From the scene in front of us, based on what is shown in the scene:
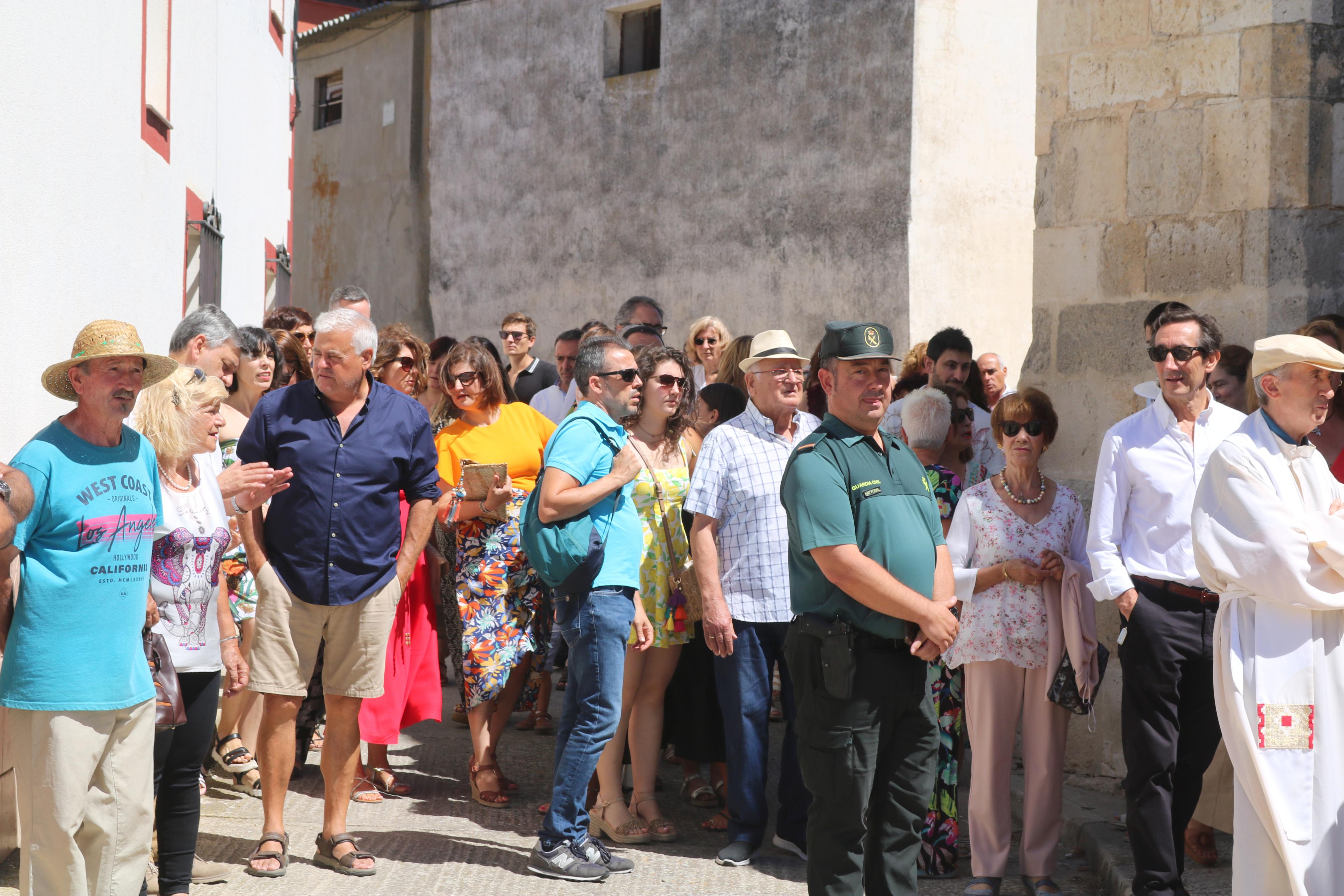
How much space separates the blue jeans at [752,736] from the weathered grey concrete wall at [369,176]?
14660 millimetres

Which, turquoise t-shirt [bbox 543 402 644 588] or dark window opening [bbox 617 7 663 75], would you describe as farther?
dark window opening [bbox 617 7 663 75]

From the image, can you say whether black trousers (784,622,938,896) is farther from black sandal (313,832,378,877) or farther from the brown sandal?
the brown sandal

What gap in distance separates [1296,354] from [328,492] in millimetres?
3477

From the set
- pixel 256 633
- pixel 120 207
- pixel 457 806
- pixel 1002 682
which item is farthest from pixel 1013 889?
pixel 120 207

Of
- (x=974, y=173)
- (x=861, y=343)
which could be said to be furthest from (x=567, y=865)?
(x=974, y=173)

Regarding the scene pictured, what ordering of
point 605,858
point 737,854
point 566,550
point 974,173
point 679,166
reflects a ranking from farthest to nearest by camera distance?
point 679,166
point 974,173
point 737,854
point 605,858
point 566,550

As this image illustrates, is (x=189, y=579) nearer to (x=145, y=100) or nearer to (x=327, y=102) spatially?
(x=145, y=100)

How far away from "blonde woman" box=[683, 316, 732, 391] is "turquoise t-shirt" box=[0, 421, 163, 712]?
16.3 ft

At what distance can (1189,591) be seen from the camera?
16.3 feet

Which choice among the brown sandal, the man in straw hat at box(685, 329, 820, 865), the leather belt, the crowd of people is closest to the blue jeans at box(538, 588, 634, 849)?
the crowd of people

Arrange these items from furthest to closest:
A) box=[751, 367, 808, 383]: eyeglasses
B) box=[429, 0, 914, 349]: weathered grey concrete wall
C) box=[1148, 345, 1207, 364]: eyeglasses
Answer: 1. box=[429, 0, 914, 349]: weathered grey concrete wall
2. box=[751, 367, 808, 383]: eyeglasses
3. box=[1148, 345, 1207, 364]: eyeglasses

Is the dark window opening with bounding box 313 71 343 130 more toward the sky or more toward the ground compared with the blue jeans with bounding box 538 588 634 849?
more toward the sky

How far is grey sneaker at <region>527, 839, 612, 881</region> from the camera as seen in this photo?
5398 millimetres

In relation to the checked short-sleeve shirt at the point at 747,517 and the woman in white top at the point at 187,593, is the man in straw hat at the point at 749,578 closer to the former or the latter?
the checked short-sleeve shirt at the point at 747,517
